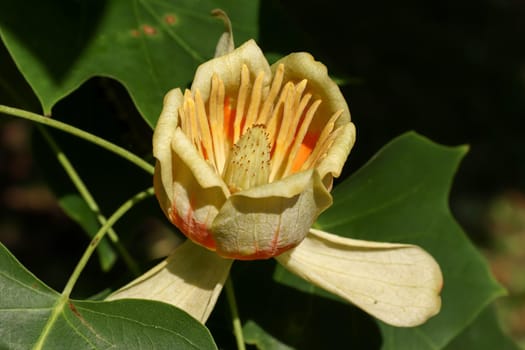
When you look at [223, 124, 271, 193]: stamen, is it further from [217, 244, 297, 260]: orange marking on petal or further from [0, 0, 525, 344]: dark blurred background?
[0, 0, 525, 344]: dark blurred background

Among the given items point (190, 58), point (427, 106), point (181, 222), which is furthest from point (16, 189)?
point (181, 222)

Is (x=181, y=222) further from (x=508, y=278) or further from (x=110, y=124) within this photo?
(x=508, y=278)

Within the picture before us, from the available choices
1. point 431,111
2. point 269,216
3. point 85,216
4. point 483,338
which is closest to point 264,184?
point 269,216

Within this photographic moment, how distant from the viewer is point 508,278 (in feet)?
17.9

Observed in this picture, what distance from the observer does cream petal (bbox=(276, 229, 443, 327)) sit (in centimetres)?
179

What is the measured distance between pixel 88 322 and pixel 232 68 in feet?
1.97

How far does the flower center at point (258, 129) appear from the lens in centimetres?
177

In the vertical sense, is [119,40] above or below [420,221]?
above

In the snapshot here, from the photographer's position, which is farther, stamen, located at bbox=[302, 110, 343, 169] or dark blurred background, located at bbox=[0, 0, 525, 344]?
dark blurred background, located at bbox=[0, 0, 525, 344]

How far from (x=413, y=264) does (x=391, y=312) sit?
123 millimetres

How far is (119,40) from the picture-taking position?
2.07 meters

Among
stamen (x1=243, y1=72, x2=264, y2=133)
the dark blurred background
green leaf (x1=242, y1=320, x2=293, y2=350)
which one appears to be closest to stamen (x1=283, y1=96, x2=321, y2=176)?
stamen (x1=243, y1=72, x2=264, y2=133)

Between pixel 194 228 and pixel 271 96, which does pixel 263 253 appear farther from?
pixel 271 96

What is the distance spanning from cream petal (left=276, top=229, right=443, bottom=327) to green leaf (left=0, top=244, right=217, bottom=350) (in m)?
0.27
